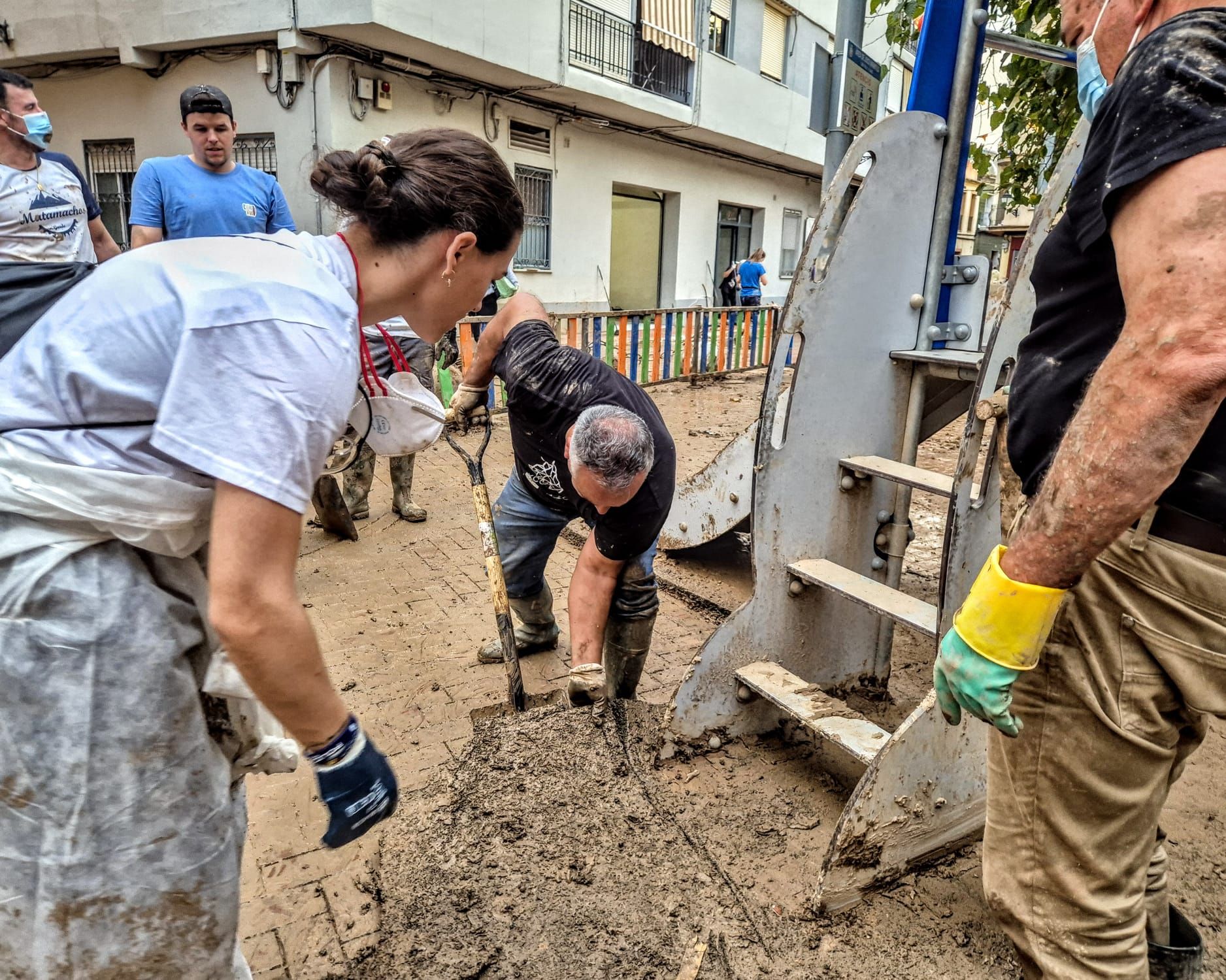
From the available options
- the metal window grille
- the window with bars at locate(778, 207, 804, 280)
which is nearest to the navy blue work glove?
the metal window grille

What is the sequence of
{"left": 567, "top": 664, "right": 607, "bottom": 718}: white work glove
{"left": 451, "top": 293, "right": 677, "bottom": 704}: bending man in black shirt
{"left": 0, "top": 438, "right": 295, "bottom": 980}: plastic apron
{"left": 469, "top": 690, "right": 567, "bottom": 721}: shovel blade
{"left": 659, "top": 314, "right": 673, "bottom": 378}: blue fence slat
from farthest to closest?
{"left": 659, "top": 314, "right": 673, "bottom": 378}: blue fence slat < {"left": 469, "top": 690, "right": 567, "bottom": 721}: shovel blade < {"left": 567, "top": 664, "right": 607, "bottom": 718}: white work glove < {"left": 451, "top": 293, "right": 677, "bottom": 704}: bending man in black shirt < {"left": 0, "top": 438, "right": 295, "bottom": 980}: plastic apron

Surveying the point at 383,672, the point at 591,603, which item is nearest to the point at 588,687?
the point at 591,603

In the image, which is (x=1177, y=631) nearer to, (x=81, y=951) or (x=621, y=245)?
(x=81, y=951)

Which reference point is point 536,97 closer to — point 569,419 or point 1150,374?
point 569,419

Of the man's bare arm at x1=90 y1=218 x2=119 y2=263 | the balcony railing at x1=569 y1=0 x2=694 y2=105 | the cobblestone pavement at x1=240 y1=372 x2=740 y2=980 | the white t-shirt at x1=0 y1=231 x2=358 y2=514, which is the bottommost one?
Answer: the cobblestone pavement at x1=240 y1=372 x2=740 y2=980

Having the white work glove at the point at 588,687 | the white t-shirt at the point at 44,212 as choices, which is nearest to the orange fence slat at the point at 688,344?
the white t-shirt at the point at 44,212

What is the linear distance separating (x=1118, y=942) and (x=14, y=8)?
14122mm

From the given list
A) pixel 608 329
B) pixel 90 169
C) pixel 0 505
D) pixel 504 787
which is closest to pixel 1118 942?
pixel 504 787

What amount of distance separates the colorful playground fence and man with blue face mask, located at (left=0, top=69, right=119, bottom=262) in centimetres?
438

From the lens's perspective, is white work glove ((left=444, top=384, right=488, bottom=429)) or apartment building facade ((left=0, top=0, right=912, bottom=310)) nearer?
white work glove ((left=444, top=384, right=488, bottom=429))

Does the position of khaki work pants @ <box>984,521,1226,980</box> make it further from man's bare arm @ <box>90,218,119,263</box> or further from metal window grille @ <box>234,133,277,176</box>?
metal window grille @ <box>234,133,277,176</box>

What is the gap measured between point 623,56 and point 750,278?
431cm

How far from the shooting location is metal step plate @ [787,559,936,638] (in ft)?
8.00

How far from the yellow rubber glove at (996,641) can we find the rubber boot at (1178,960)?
34.3 inches
